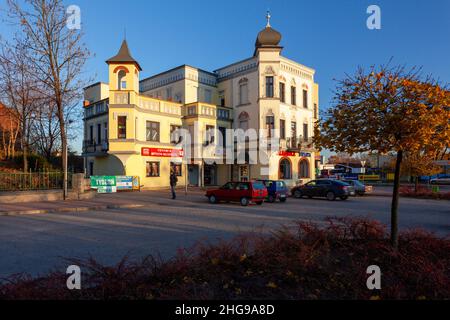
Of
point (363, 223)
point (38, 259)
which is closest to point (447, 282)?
point (363, 223)

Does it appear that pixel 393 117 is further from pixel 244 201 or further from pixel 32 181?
pixel 32 181

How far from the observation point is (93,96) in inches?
1393

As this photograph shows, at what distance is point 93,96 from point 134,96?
13.3 m

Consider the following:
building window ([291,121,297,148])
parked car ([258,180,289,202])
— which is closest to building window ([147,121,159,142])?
parked car ([258,180,289,202])

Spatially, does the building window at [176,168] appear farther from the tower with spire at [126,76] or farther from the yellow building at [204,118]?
the tower with spire at [126,76]

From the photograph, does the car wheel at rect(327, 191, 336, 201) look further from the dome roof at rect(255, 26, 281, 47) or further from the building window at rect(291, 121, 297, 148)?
the dome roof at rect(255, 26, 281, 47)

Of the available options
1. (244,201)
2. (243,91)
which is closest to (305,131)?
(243,91)

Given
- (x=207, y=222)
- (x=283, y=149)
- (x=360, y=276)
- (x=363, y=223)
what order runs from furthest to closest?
(x=283, y=149) < (x=207, y=222) < (x=363, y=223) < (x=360, y=276)

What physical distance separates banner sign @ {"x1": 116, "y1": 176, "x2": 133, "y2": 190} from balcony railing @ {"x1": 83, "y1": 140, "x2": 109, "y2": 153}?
372cm

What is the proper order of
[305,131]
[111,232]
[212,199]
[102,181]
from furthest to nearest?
[305,131]
[102,181]
[212,199]
[111,232]

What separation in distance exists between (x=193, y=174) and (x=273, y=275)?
27.0 m

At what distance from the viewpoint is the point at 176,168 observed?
95.6 ft

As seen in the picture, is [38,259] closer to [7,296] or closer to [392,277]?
[7,296]
